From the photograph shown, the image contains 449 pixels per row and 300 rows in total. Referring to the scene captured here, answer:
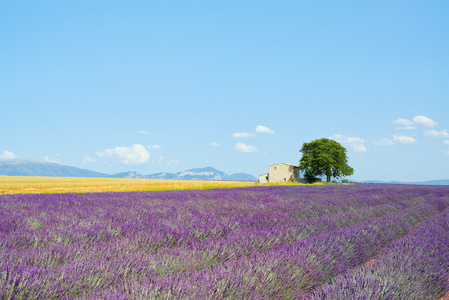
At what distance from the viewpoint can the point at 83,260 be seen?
8.20 feet

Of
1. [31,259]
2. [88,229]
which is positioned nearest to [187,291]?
[31,259]

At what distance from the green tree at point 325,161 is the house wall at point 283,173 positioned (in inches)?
51.4

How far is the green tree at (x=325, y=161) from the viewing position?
41875 millimetres

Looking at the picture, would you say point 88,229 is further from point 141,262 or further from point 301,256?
point 301,256

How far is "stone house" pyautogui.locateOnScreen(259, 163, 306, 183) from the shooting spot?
144 ft

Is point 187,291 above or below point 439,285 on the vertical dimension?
above

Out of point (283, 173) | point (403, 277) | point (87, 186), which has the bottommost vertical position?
point (87, 186)

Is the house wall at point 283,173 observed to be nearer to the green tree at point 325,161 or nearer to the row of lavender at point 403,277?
the green tree at point 325,161

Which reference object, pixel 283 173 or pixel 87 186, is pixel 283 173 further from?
pixel 87 186

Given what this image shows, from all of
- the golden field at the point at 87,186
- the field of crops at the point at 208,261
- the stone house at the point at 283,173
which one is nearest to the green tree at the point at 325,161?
the stone house at the point at 283,173

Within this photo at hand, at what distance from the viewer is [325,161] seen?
136 ft

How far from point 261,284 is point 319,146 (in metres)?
43.4

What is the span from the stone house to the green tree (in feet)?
3.87

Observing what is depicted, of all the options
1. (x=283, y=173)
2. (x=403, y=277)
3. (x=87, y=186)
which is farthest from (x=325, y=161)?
(x=403, y=277)
